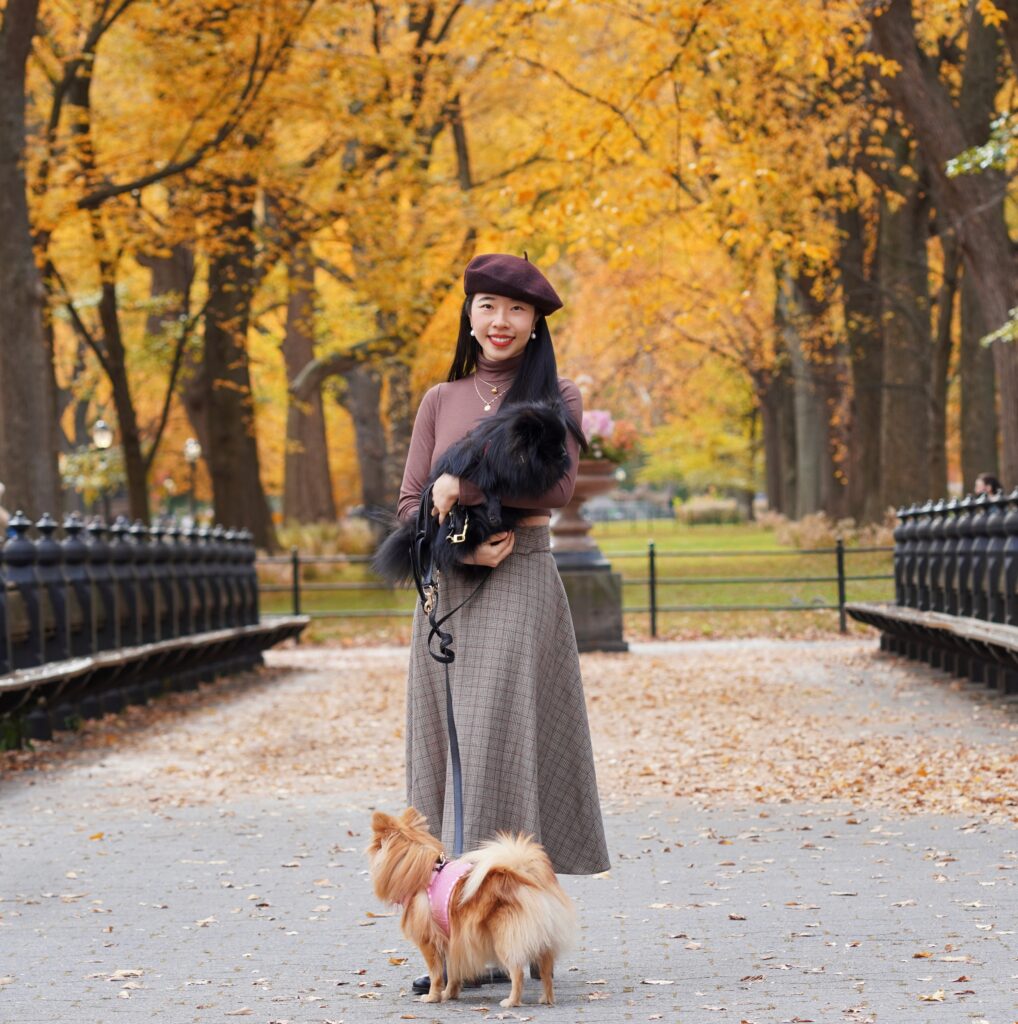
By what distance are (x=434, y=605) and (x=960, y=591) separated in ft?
32.9

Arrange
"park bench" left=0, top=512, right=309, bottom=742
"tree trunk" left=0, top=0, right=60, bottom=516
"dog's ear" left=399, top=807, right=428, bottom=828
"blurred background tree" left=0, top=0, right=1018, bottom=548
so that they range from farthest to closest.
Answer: "blurred background tree" left=0, top=0, right=1018, bottom=548 < "tree trunk" left=0, top=0, right=60, bottom=516 < "park bench" left=0, top=512, right=309, bottom=742 < "dog's ear" left=399, top=807, right=428, bottom=828

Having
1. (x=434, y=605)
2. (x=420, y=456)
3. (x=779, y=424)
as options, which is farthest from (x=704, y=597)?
(x=434, y=605)

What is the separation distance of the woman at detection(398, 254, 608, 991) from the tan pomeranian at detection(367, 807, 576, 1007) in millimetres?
315

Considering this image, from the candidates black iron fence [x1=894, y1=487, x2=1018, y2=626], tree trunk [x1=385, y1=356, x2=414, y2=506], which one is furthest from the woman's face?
tree trunk [x1=385, y1=356, x2=414, y2=506]

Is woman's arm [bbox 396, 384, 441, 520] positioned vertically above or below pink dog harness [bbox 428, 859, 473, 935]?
above

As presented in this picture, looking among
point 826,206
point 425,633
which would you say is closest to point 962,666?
point 425,633

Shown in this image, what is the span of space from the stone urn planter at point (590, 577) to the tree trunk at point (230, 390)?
28.8 feet

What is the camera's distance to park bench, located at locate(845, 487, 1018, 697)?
1307cm

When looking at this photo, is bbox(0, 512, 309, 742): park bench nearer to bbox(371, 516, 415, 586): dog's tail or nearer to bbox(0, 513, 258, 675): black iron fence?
bbox(0, 513, 258, 675): black iron fence

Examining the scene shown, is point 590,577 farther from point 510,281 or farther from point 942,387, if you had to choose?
point 510,281

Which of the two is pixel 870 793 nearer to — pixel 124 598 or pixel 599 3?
pixel 124 598

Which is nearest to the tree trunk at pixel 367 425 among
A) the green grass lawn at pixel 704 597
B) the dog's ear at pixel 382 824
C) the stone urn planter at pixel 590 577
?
the green grass lawn at pixel 704 597

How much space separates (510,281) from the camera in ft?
18.4

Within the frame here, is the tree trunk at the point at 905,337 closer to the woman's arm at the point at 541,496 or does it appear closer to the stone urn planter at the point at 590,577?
the stone urn planter at the point at 590,577
